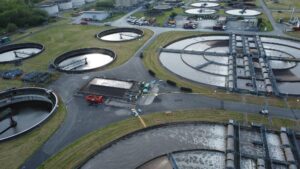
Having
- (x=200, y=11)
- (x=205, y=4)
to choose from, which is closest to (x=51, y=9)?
(x=200, y=11)

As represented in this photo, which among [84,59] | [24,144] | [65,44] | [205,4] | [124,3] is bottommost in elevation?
[24,144]

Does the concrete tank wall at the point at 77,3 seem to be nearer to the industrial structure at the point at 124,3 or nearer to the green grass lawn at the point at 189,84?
the industrial structure at the point at 124,3

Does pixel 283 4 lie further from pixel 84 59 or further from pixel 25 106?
pixel 25 106

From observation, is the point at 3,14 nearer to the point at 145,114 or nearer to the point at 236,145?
the point at 145,114

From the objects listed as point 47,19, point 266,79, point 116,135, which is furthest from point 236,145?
point 47,19

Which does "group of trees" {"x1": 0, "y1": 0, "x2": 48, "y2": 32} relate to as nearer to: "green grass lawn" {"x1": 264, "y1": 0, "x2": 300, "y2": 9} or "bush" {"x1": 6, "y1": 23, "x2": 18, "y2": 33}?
"bush" {"x1": 6, "y1": 23, "x2": 18, "y2": 33}
